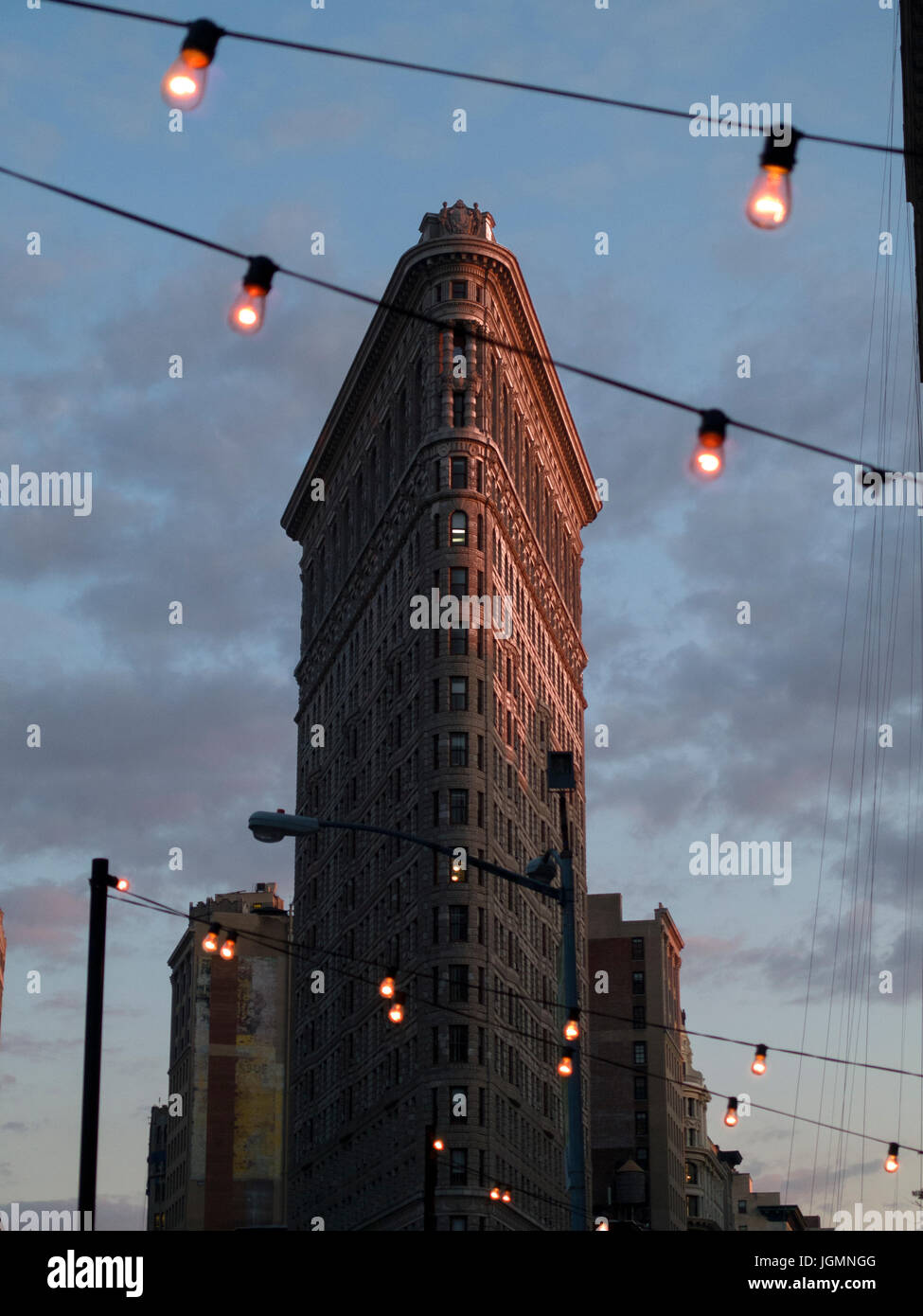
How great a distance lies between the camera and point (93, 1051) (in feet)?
84.0

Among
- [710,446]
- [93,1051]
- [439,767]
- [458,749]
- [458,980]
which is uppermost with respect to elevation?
[458,749]

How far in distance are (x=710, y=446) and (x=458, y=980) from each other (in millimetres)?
89312

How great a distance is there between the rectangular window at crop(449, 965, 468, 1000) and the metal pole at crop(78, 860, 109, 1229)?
79578mm

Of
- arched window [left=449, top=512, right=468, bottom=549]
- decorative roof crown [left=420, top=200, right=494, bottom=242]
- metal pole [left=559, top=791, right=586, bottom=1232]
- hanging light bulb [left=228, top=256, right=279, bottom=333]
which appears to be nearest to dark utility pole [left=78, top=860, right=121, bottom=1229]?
metal pole [left=559, top=791, right=586, bottom=1232]

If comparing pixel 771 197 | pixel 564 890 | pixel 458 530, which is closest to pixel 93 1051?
pixel 564 890

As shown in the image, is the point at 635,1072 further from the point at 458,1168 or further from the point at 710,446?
the point at 710,446

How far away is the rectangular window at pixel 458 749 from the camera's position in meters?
110

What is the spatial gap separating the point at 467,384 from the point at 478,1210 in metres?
51.5

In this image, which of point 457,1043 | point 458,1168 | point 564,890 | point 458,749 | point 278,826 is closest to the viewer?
point 278,826

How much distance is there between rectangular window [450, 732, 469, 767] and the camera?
362 ft

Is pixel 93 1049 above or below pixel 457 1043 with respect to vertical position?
below

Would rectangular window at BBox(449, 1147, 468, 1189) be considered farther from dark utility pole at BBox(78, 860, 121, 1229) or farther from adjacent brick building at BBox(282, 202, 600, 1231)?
dark utility pole at BBox(78, 860, 121, 1229)

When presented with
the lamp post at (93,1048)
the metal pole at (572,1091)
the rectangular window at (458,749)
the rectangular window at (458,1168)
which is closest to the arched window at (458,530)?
the rectangular window at (458,749)
